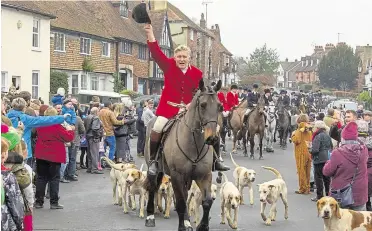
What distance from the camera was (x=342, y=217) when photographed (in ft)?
26.7

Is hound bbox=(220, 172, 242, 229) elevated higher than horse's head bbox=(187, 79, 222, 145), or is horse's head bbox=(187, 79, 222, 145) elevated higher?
horse's head bbox=(187, 79, 222, 145)

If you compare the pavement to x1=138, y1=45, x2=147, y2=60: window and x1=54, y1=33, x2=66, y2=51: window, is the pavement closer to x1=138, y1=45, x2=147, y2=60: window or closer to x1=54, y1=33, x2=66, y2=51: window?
x1=54, y1=33, x2=66, y2=51: window

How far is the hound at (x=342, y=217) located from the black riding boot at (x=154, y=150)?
2740mm

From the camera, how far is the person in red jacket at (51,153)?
10.9 meters

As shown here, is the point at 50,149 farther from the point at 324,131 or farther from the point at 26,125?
the point at 324,131

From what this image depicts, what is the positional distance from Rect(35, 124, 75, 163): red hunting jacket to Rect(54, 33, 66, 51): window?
87.4 feet

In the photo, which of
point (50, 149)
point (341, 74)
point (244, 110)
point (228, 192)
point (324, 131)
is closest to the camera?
point (228, 192)

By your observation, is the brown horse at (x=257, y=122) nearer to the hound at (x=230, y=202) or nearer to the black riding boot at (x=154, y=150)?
the hound at (x=230, y=202)

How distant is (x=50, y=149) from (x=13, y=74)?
20242mm

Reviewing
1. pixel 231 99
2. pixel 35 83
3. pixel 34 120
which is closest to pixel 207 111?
pixel 34 120

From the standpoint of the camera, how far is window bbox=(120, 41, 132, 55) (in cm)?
4675

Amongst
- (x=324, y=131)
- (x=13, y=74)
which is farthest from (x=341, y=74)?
(x=324, y=131)

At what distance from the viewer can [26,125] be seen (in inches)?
374

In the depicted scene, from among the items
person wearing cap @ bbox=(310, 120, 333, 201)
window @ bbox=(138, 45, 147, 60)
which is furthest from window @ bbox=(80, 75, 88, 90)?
person wearing cap @ bbox=(310, 120, 333, 201)
